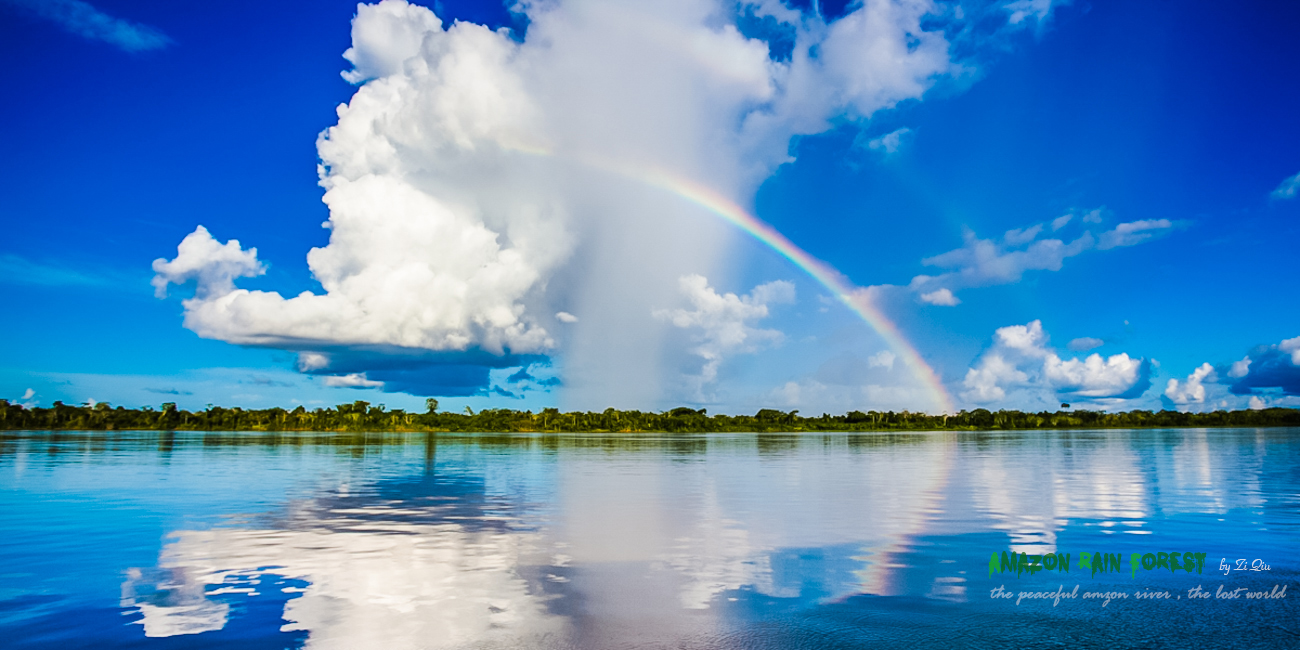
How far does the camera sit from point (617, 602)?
1634 cm

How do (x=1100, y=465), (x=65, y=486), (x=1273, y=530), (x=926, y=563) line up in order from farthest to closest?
(x=1100, y=465)
(x=65, y=486)
(x=1273, y=530)
(x=926, y=563)

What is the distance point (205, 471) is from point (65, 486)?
A: 14138mm

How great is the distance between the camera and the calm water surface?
1399 cm

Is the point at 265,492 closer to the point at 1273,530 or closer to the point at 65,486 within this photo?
the point at 65,486

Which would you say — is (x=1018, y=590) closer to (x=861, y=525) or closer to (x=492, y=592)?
(x=861, y=525)

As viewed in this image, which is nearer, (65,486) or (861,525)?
(861,525)

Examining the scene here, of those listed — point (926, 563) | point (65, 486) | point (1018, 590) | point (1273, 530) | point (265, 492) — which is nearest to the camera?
point (1018, 590)

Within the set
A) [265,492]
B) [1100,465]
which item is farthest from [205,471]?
[1100,465]

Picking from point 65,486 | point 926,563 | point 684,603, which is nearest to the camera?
point 684,603

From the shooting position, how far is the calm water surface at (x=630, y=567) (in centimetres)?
1399

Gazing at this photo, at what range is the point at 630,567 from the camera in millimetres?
20344

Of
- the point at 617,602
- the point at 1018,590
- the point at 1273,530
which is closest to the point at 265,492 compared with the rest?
the point at 617,602

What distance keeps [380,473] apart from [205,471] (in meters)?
14.8

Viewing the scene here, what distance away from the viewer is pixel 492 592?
17.2m
